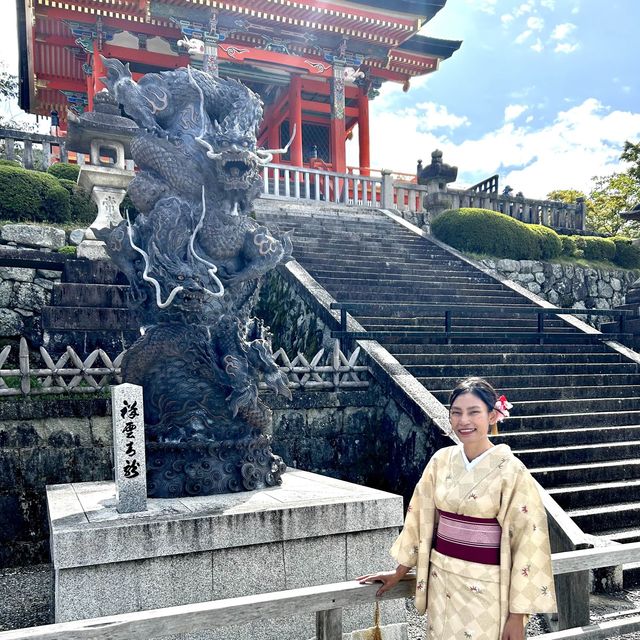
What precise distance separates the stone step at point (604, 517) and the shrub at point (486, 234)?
8.94 meters

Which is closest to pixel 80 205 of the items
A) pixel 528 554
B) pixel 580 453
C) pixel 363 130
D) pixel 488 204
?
pixel 580 453

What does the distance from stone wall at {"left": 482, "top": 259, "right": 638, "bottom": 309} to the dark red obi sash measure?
12029mm

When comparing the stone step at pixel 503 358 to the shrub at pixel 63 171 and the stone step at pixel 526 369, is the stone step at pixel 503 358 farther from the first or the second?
the shrub at pixel 63 171

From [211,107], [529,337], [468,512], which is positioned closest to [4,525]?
[211,107]

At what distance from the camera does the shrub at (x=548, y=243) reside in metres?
14.9

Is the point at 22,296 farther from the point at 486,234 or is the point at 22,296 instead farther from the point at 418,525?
the point at 486,234

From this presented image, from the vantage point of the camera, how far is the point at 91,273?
321 inches

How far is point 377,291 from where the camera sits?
10445 mm

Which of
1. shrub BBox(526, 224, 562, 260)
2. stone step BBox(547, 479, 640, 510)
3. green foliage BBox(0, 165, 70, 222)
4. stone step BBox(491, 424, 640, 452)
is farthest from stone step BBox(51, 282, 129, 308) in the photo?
shrub BBox(526, 224, 562, 260)

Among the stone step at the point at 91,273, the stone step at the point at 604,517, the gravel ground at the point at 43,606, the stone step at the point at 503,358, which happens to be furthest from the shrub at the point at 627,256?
the stone step at the point at 91,273

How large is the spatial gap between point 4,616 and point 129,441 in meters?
1.74

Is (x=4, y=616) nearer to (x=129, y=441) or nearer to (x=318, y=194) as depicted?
(x=129, y=441)

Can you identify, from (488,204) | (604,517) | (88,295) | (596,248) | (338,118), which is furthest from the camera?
(338,118)

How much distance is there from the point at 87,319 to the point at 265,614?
5.97 meters
